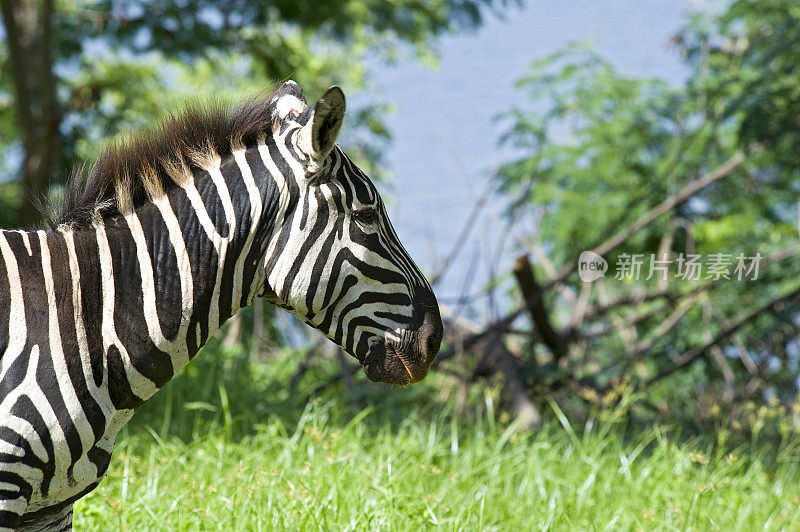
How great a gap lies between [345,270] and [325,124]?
440 mm

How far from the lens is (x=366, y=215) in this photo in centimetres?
234

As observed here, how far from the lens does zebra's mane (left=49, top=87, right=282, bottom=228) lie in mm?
2338

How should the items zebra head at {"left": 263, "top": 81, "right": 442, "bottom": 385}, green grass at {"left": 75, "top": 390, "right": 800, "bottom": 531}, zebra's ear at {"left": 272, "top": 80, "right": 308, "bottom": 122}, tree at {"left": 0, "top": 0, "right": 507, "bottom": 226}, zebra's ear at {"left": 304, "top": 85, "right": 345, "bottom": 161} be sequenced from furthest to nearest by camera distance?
tree at {"left": 0, "top": 0, "right": 507, "bottom": 226} < green grass at {"left": 75, "top": 390, "right": 800, "bottom": 531} < zebra's ear at {"left": 272, "top": 80, "right": 308, "bottom": 122} < zebra head at {"left": 263, "top": 81, "right": 442, "bottom": 385} < zebra's ear at {"left": 304, "top": 85, "right": 345, "bottom": 161}

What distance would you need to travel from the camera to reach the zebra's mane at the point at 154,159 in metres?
2.34

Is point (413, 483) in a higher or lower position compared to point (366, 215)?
lower

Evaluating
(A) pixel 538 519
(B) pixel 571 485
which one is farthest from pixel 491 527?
(B) pixel 571 485

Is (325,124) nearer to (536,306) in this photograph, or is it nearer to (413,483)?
(413,483)

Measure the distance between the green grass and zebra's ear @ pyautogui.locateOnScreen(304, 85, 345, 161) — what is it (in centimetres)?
172

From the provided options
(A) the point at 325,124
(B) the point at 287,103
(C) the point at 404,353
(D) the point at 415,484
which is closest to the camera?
(A) the point at 325,124

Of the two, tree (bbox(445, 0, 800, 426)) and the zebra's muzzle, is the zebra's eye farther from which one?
tree (bbox(445, 0, 800, 426))

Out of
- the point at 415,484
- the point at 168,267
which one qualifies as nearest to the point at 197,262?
the point at 168,267

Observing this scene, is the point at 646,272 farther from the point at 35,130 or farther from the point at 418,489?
the point at 35,130

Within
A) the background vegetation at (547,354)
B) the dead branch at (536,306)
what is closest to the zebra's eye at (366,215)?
the background vegetation at (547,354)

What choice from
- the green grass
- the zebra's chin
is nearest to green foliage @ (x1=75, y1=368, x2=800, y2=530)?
the green grass
